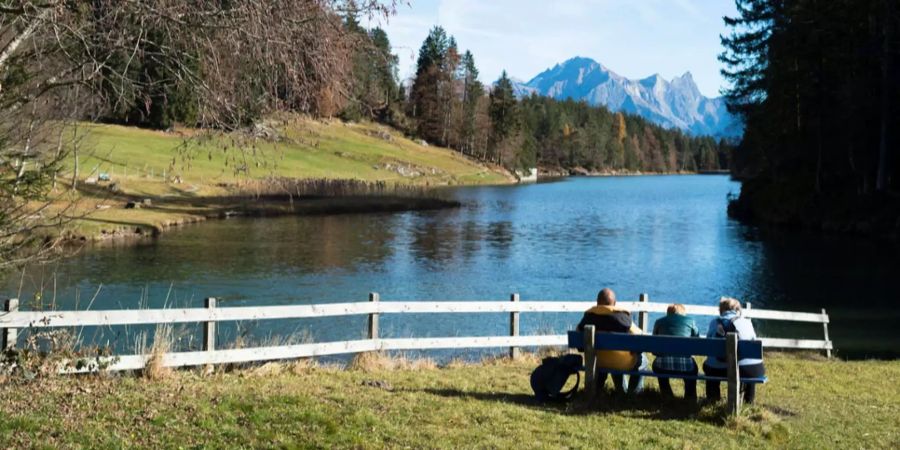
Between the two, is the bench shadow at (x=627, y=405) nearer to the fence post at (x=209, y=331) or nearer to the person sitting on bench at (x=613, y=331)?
the person sitting on bench at (x=613, y=331)

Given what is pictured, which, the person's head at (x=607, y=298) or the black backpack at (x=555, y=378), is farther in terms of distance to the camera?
the person's head at (x=607, y=298)

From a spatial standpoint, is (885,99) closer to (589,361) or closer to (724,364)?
(724,364)

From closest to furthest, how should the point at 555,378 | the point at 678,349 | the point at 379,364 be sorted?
the point at 678,349 → the point at 555,378 → the point at 379,364

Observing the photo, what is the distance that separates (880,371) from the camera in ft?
43.7

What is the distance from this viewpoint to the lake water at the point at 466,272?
63.6 feet

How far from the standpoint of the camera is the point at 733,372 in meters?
8.07

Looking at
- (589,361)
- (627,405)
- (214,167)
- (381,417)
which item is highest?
(214,167)

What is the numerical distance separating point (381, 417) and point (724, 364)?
385 cm

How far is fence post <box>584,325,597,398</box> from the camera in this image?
8.73 meters

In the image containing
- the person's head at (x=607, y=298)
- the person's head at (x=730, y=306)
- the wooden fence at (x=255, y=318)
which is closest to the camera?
the wooden fence at (x=255, y=318)

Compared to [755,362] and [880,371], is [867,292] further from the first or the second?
[755,362]

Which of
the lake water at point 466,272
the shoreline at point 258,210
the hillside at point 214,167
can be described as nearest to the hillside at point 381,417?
the hillside at point 214,167

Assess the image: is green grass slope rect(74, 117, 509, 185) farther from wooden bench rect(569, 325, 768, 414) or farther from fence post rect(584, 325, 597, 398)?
wooden bench rect(569, 325, 768, 414)

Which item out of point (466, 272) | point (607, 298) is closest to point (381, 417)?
point (607, 298)
